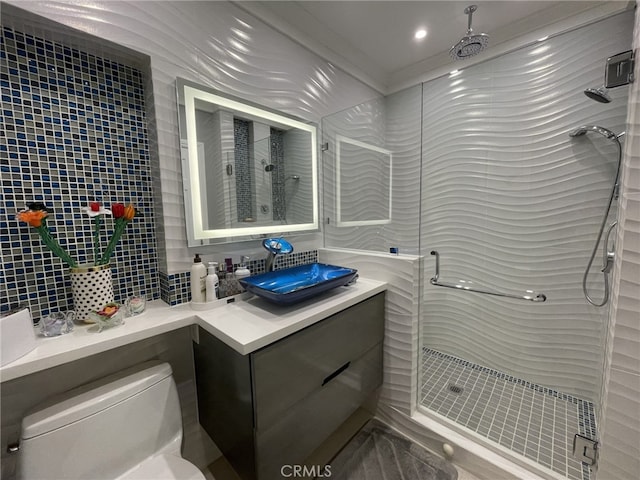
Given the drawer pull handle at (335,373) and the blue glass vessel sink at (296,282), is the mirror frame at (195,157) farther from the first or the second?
the drawer pull handle at (335,373)

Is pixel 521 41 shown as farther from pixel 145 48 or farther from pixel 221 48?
pixel 145 48

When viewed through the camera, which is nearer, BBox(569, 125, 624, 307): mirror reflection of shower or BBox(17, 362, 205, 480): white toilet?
BBox(17, 362, 205, 480): white toilet

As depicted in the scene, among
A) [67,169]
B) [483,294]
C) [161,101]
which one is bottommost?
[483,294]

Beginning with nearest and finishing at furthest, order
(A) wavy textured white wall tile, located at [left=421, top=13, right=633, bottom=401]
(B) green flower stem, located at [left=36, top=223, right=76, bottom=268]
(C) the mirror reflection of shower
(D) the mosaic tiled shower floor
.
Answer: (B) green flower stem, located at [left=36, top=223, right=76, bottom=268] → (D) the mosaic tiled shower floor → (C) the mirror reflection of shower → (A) wavy textured white wall tile, located at [left=421, top=13, right=633, bottom=401]

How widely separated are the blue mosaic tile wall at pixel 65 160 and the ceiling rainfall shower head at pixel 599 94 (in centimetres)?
244

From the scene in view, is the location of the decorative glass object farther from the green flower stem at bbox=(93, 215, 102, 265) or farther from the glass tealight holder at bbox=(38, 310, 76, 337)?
the green flower stem at bbox=(93, 215, 102, 265)

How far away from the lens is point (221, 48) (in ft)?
4.27

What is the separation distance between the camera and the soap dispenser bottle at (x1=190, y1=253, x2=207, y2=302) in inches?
46.1

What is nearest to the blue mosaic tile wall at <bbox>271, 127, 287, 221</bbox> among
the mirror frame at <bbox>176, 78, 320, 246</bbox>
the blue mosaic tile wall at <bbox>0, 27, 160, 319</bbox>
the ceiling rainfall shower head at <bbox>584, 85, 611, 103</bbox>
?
the mirror frame at <bbox>176, 78, 320, 246</bbox>

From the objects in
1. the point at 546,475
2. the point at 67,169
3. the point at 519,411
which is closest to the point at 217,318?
the point at 67,169

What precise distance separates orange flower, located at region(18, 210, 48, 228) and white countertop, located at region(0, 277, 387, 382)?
401mm

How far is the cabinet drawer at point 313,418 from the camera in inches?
38.3

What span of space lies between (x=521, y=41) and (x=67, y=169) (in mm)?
2725

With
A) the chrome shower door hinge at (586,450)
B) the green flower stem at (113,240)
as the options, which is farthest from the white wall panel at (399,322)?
the green flower stem at (113,240)
